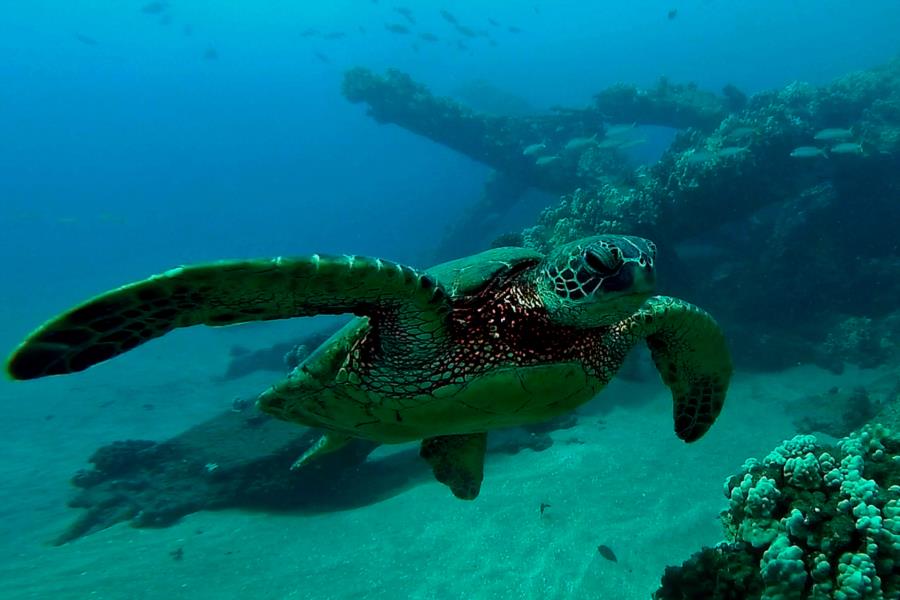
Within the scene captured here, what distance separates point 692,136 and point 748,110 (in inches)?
59.0

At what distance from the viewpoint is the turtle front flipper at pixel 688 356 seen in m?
3.11

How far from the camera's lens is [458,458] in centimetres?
402

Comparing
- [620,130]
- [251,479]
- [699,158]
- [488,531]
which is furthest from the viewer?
[620,130]

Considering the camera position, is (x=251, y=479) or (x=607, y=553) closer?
(x=607, y=553)

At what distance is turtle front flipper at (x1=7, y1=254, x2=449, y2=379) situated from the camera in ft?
6.06

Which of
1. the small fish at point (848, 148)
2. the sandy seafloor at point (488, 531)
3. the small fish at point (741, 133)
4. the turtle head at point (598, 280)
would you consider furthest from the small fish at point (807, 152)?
the turtle head at point (598, 280)

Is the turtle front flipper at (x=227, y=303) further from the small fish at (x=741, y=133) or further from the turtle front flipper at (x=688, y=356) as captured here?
the small fish at (x=741, y=133)

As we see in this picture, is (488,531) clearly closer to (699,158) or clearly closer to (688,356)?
(688,356)

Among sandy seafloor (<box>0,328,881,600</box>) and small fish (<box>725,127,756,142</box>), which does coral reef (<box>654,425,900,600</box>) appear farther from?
small fish (<box>725,127,756,142</box>)

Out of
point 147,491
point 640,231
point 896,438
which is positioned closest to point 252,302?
point 896,438

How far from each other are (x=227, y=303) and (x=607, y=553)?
13.6ft

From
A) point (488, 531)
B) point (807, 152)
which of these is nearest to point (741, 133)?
point (807, 152)

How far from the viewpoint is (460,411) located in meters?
2.92

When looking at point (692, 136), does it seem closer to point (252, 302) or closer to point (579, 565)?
point (579, 565)
